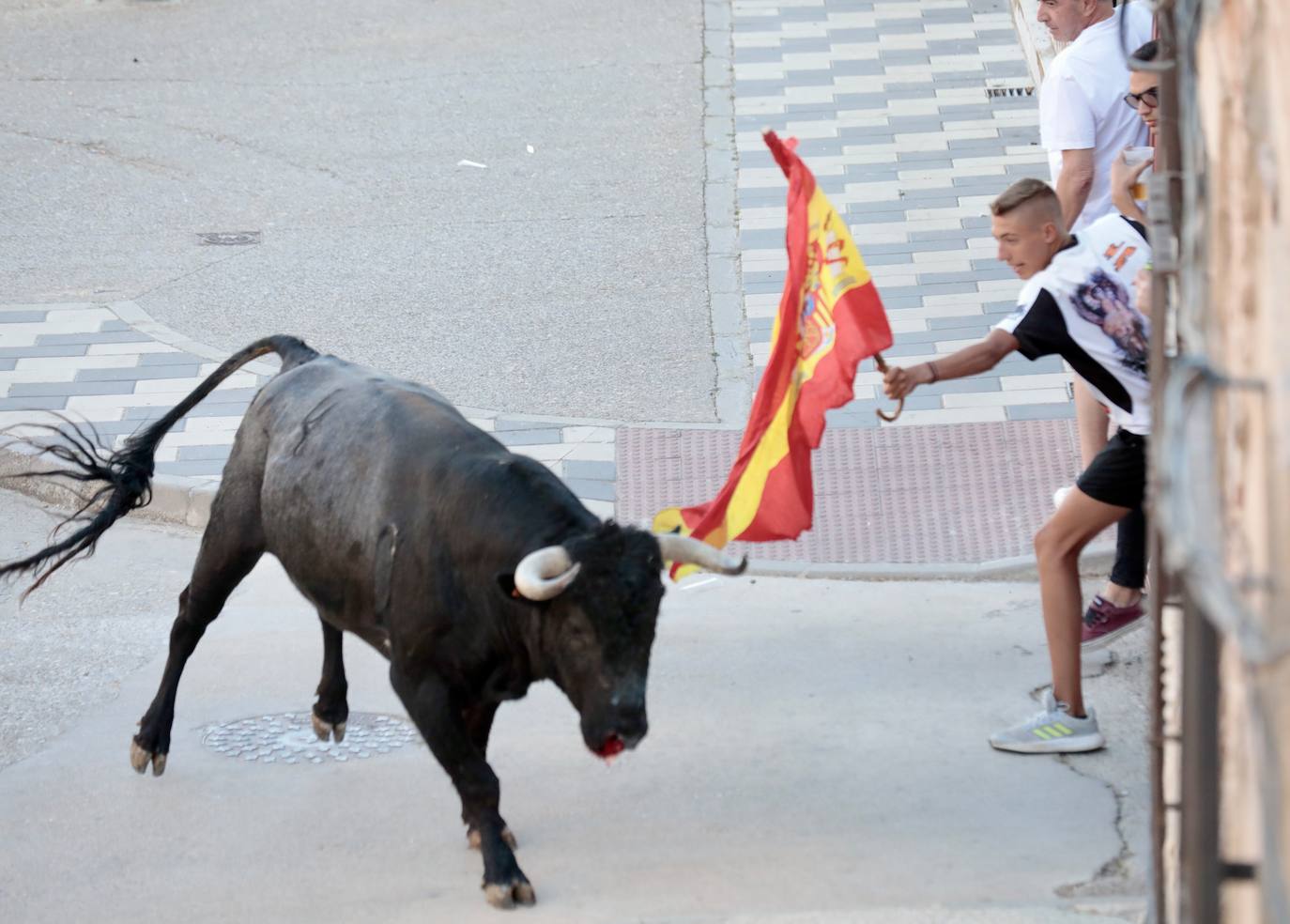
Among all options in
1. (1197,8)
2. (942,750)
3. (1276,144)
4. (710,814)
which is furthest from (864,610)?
(1276,144)

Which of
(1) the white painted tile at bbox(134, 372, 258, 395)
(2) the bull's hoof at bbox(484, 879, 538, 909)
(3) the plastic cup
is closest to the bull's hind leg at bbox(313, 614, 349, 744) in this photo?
(2) the bull's hoof at bbox(484, 879, 538, 909)

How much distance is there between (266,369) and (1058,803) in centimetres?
553

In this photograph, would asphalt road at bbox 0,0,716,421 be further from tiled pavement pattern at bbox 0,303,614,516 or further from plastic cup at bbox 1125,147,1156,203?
plastic cup at bbox 1125,147,1156,203

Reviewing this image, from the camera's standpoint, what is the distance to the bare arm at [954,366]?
545 centimetres

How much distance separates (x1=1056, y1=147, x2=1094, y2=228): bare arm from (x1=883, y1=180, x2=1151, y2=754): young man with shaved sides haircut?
119cm

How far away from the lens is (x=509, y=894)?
17.1 ft

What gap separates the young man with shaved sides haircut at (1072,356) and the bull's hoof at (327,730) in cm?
236

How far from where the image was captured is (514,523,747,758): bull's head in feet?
16.0

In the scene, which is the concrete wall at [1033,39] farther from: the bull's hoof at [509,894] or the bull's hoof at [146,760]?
the bull's hoof at [509,894]

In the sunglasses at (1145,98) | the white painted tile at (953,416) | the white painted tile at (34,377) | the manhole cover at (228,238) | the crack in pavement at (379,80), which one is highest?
the crack in pavement at (379,80)

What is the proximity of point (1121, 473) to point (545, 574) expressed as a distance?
1.98m

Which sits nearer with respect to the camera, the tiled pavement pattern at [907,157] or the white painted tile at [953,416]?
the white painted tile at [953,416]

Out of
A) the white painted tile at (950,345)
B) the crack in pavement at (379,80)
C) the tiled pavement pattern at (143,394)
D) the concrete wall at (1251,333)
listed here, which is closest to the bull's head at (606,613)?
the concrete wall at (1251,333)

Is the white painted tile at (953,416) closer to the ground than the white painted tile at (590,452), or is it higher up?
higher up
